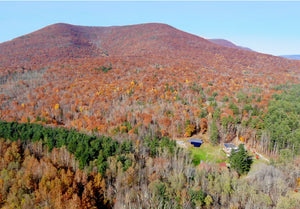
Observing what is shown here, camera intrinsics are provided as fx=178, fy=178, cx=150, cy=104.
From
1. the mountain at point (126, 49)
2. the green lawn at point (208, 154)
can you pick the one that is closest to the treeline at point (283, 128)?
the green lawn at point (208, 154)

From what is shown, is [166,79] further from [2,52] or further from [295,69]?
[2,52]

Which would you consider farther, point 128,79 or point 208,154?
point 128,79

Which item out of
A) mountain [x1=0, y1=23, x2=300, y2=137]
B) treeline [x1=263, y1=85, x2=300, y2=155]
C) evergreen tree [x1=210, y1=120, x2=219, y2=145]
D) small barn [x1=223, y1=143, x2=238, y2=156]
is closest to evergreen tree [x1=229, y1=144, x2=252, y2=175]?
A: small barn [x1=223, y1=143, x2=238, y2=156]

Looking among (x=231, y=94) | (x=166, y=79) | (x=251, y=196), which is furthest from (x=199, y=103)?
(x=251, y=196)

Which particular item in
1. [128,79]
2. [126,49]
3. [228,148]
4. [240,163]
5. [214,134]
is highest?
[126,49]

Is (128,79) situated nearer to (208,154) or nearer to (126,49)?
(208,154)

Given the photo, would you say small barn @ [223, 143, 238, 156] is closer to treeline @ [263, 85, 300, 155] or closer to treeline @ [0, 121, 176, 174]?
treeline @ [263, 85, 300, 155]

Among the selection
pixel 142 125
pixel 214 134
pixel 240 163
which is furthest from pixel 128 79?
pixel 240 163

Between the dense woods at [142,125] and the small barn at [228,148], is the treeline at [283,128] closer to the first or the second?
the dense woods at [142,125]
